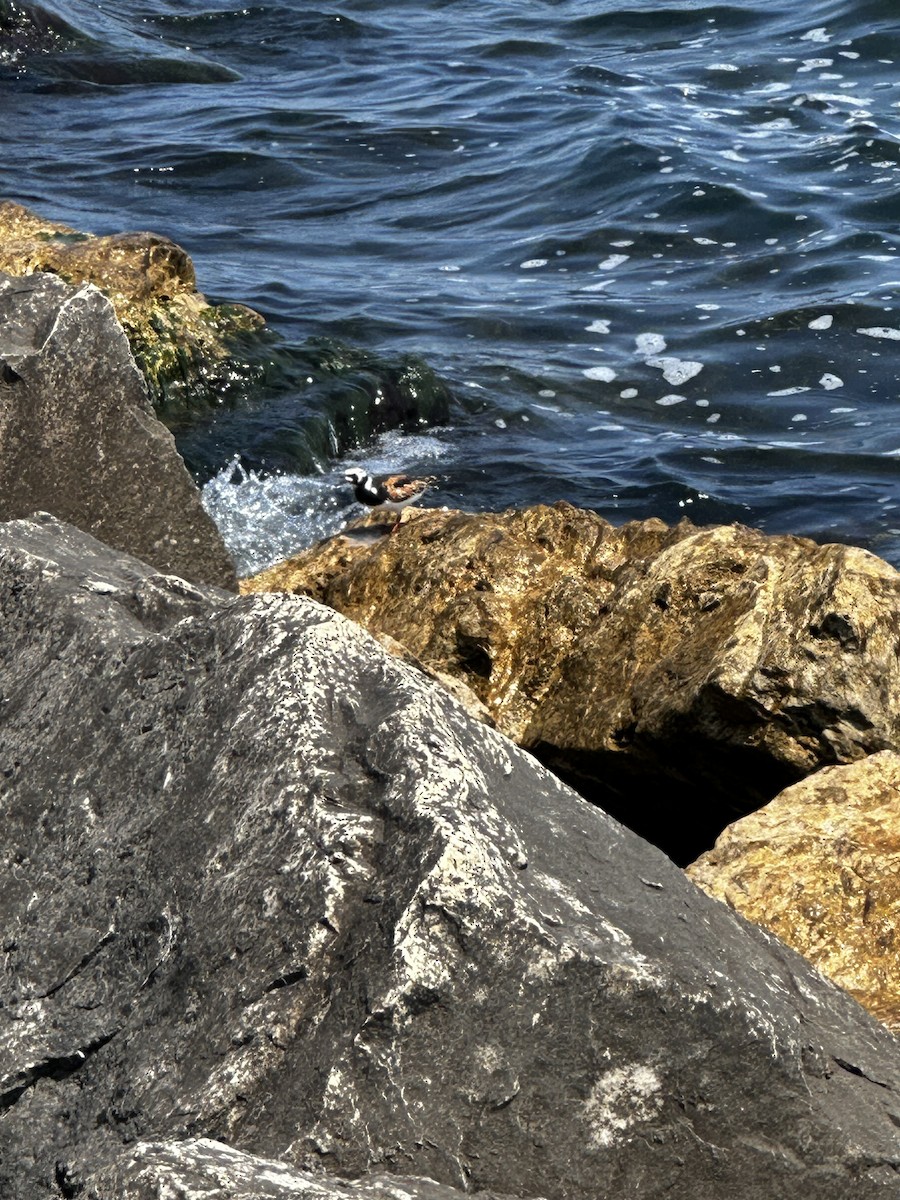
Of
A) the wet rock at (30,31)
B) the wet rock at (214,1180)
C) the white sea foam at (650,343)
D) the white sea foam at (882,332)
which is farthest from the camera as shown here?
the wet rock at (30,31)

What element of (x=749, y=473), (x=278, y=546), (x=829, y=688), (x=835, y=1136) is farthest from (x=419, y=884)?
(x=749, y=473)

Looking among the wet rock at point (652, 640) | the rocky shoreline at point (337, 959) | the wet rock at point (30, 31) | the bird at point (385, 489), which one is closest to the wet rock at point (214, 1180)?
the rocky shoreline at point (337, 959)

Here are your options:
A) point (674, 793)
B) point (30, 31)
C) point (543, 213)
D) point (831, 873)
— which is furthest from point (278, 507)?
point (30, 31)

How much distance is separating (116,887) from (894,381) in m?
8.30

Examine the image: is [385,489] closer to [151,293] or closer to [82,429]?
[151,293]

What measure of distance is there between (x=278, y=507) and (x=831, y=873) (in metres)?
4.93

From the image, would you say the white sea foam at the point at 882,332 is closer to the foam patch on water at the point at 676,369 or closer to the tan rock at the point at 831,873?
the foam patch on water at the point at 676,369

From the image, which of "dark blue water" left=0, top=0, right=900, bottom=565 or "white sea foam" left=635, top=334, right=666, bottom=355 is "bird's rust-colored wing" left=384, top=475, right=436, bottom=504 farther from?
"white sea foam" left=635, top=334, right=666, bottom=355

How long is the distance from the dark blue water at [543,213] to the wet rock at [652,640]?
243cm

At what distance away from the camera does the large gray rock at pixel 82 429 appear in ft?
12.5

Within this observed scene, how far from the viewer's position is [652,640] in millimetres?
4691

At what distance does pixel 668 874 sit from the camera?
7.50ft

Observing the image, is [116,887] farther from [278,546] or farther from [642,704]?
[278,546]

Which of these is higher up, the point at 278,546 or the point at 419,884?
the point at 419,884
